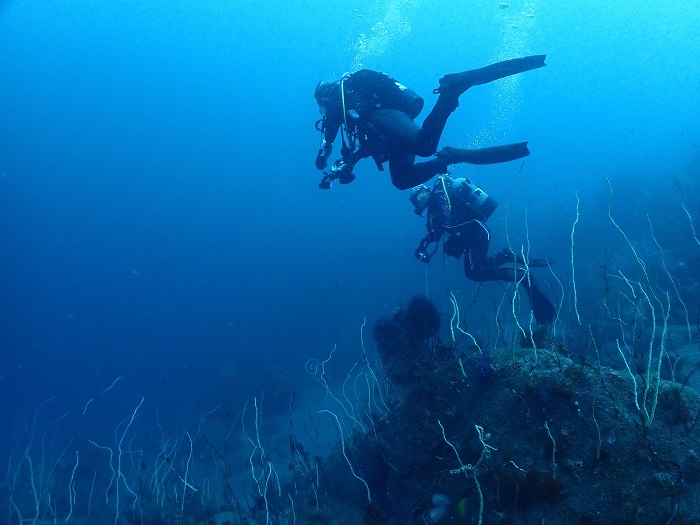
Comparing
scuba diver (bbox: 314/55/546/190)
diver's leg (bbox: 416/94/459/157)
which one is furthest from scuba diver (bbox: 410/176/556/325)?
diver's leg (bbox: 416/94/459/157)

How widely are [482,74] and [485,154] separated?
1.11 meters

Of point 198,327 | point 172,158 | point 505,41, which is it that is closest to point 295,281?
point 198,327

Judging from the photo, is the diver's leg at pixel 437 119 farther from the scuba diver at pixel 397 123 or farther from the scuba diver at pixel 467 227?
the scuba diver at pixel 467 227

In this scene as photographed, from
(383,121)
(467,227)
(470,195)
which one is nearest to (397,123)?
(383,121)

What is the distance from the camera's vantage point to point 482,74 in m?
5.06

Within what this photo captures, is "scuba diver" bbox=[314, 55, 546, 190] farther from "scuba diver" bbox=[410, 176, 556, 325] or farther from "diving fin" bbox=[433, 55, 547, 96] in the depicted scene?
"scuba diver" bbox=[410, 176, 556, 325]

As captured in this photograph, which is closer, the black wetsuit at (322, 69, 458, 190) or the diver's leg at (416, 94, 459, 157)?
the diver's leg at (416, 94, 459, 157)

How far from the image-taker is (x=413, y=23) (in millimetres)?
99812

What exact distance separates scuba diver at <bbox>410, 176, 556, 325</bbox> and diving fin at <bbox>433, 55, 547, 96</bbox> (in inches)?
87.9

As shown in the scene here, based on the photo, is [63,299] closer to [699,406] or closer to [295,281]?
[295,281]

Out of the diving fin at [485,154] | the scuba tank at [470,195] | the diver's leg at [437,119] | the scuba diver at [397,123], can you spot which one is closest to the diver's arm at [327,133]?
the scuba diver at [397,123]

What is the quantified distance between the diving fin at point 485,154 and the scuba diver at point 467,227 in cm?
125

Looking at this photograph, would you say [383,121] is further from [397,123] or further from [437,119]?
[437,119]

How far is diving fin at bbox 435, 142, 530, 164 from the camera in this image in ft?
18.0
